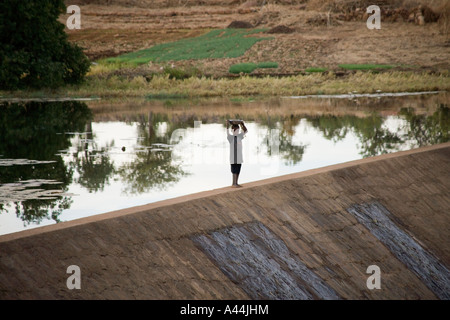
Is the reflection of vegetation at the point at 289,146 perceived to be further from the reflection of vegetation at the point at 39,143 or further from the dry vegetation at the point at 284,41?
the dry vegetation at the point at 284,41

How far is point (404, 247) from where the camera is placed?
9.64 meters

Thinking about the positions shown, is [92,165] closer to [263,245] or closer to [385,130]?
[263,245]

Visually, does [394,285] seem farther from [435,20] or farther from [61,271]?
[435,20]

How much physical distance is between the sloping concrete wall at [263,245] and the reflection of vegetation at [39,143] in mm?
2955

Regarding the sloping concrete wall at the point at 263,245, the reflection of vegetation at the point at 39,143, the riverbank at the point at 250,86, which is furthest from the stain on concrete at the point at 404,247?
the riverbank at the point at 250,86

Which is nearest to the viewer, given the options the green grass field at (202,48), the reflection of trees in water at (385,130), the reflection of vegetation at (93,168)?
the reflection of vegetation at (93,168)

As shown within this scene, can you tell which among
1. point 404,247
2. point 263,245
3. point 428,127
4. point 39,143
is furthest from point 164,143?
point 263,245

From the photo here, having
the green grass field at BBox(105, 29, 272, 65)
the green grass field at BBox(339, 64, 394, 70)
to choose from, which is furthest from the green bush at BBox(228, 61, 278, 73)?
the green grass field at BBox(339, 64, 394, 70)

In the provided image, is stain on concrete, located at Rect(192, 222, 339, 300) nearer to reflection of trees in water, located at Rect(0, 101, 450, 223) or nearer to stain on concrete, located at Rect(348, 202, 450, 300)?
stain on concrete, located at Rect(348, 202, 450, 300)

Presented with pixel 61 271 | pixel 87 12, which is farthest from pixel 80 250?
pixel 87 12

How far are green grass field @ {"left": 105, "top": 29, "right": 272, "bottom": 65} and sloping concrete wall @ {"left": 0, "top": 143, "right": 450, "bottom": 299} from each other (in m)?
25.0

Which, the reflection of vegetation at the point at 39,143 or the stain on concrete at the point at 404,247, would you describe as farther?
the reflection of vegetation at the point at 39,143

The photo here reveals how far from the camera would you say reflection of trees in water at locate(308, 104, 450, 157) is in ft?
61.3

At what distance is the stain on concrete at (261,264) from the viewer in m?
7.48
